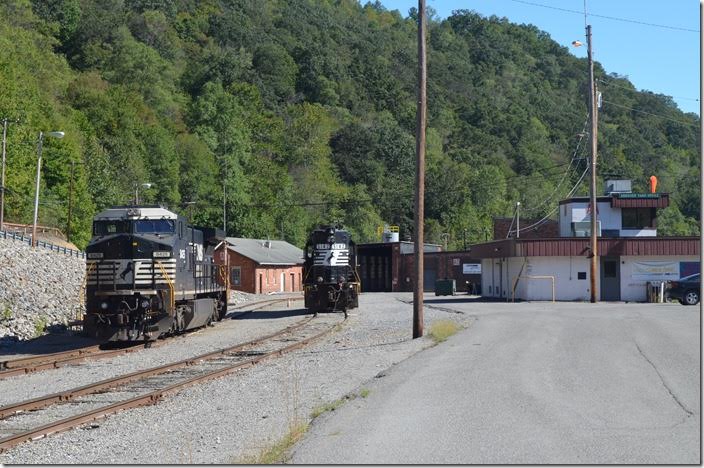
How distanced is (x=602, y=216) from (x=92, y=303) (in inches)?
1432

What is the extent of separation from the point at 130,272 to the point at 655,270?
29.9m

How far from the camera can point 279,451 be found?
33.0 feet

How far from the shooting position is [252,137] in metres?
128

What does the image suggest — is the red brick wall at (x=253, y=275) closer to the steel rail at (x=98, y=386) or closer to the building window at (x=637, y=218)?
the building window at (x=637, y=218)

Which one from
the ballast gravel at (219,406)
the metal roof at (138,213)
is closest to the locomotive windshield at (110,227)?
the metal roof at (138,213)

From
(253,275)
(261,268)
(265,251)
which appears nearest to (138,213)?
(253,275)

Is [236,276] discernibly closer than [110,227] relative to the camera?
A: No

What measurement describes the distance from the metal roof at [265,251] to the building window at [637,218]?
32.5 m

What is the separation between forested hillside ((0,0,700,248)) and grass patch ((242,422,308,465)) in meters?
56.7

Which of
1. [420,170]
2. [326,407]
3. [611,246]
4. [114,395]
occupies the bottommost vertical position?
[114,395]

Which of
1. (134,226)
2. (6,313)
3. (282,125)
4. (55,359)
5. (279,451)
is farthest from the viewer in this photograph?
(282,125)

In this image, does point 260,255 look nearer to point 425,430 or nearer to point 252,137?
point 252,137

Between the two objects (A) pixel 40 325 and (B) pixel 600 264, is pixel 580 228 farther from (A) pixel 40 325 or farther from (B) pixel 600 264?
(A) pixel 40 325

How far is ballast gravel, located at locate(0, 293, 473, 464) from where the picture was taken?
10.8 m
